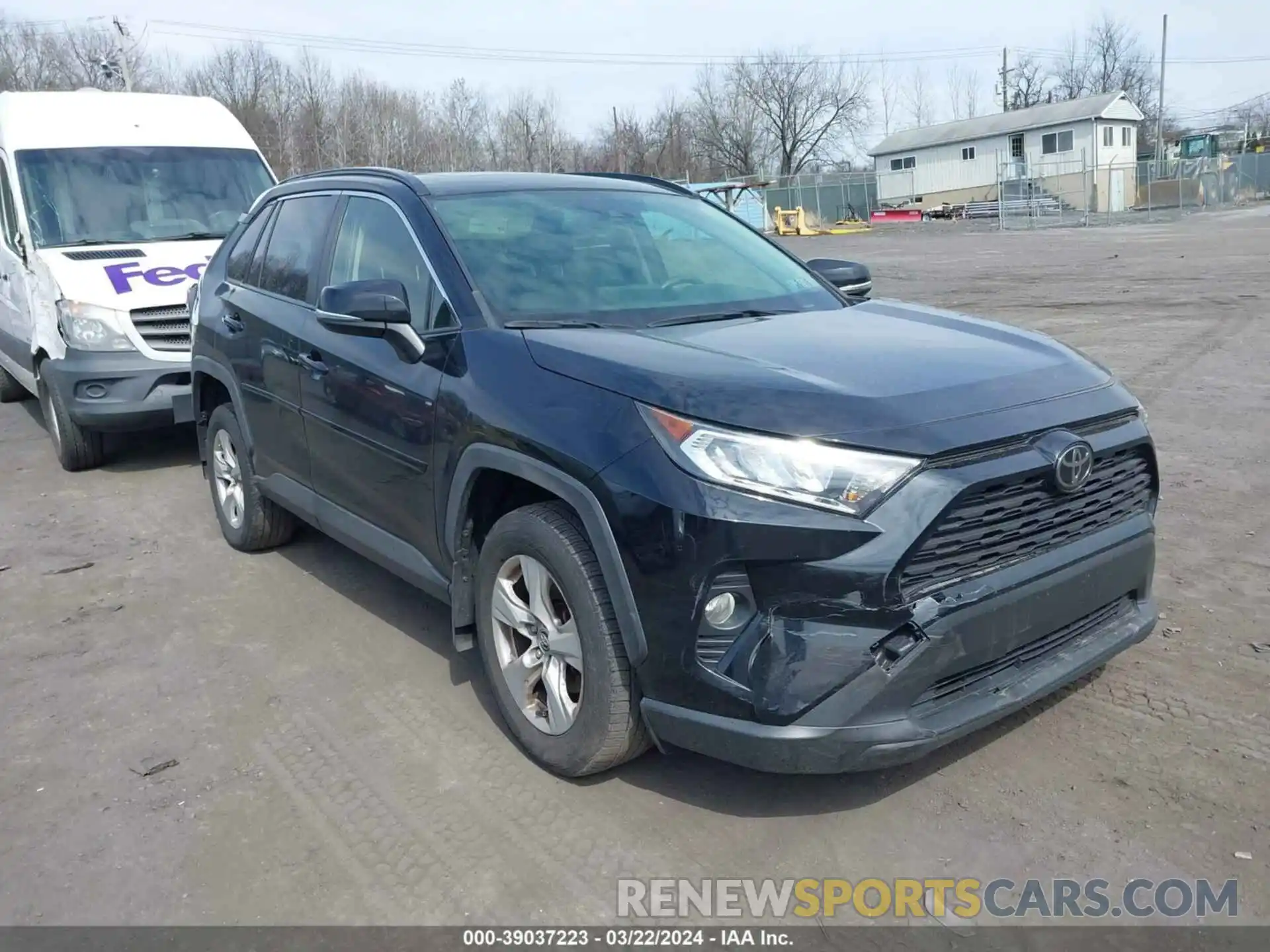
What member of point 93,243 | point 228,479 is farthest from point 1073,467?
point 93,243

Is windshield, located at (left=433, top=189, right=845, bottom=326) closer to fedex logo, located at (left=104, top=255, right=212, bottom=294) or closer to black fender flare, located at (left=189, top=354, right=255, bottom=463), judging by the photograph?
black fender flare, located at (left=189, top=354, right=255, bottom=463)

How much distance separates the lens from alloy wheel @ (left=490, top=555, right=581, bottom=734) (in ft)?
→ 10.6

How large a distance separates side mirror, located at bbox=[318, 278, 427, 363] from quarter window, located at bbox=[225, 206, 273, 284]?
179 centimetres

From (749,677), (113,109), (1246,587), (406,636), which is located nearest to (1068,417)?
(749,677)

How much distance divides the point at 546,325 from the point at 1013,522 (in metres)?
1.59

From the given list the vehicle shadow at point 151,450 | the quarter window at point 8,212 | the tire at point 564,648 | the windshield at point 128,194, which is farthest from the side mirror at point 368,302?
the quarter window at point 8,212

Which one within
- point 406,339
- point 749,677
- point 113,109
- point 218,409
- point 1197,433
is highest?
point 113,109

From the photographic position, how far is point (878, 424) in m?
2.79

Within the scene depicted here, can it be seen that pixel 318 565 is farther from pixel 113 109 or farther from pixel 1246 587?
pixel 113 109

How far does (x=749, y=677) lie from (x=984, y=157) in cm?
6318

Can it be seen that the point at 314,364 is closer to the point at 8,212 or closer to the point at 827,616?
the point at 827,616

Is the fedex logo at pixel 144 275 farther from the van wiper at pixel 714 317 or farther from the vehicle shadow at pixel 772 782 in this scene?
the vehicle shadow at pixel 772 782

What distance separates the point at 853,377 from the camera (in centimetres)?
304

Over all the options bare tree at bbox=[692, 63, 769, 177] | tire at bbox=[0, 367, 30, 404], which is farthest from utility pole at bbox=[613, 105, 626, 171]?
tire at bbox=[0, 367, 30, 404]
